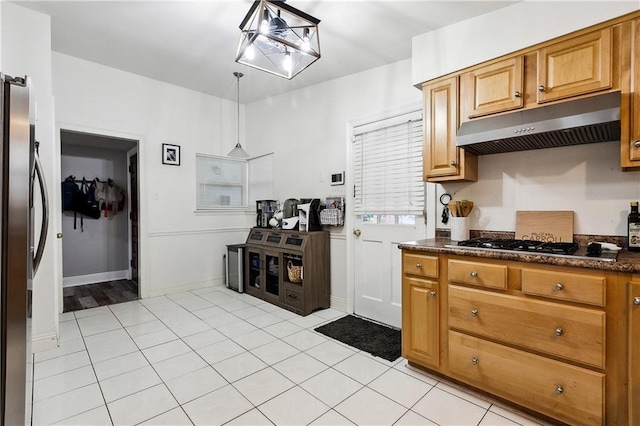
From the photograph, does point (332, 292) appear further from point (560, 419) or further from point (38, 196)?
point (38, 196)

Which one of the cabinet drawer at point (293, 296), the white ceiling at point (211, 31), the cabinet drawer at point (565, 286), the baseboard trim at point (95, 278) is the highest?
the white ceiling at point (211, 31)

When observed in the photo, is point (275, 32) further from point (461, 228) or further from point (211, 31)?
point (461, 228)

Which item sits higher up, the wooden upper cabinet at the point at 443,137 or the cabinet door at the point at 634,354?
the wooden upper cabinet at the point at 443,137

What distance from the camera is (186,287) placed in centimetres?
433

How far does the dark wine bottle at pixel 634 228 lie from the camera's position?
1.79 meters

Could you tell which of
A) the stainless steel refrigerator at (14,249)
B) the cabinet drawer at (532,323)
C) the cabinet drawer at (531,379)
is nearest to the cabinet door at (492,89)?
the cabinet drawer at (532,323)

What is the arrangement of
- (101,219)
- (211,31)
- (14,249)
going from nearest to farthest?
(14,249) → (211,31) → (101,219)

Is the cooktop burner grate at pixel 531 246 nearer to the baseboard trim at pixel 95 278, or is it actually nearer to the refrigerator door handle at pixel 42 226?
the refrigerator door handle at pixel 42 226

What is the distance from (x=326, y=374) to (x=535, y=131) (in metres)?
2.09

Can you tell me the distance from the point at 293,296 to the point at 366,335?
1000mm

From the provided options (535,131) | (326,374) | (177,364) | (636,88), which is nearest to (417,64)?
(535,131)

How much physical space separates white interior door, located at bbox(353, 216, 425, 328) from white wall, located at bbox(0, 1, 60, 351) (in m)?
2.84

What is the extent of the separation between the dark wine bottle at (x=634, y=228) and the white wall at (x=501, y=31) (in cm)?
111

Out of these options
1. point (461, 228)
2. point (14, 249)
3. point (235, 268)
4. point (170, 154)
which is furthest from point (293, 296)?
point (14, 249)
